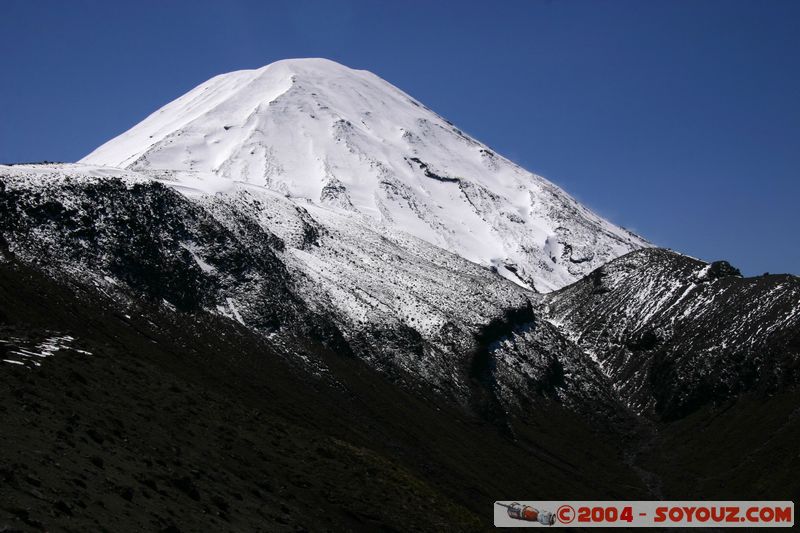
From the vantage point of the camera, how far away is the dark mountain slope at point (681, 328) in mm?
132450

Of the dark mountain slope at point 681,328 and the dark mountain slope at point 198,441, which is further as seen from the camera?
the dark mountain slope at point 681,328

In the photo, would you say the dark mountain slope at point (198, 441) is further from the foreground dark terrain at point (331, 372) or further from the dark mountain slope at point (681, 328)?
the dark mountain slope at point (681, 328)

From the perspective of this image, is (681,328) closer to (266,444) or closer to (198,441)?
(266,444)


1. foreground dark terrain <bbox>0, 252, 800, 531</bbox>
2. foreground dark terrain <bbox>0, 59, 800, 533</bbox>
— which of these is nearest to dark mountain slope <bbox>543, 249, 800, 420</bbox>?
foreground dark terrain <bbox>0, 59, 800, 533</bbox>

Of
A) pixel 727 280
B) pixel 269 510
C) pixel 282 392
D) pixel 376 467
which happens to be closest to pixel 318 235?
pixel 282 392

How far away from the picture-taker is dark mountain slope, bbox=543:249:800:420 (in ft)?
435

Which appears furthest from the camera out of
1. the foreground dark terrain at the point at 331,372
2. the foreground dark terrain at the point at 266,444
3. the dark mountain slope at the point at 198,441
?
the foreground dark terrain at the point at 331,372

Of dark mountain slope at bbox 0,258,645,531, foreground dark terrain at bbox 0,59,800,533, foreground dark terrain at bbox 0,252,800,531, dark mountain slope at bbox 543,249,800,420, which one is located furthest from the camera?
dark mountain slope at bbox 543,249,800,420

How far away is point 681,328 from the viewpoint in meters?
152

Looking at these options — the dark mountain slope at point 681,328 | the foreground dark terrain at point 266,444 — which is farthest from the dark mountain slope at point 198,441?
the dark mountain slope at point 681,328

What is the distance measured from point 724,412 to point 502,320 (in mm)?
39571

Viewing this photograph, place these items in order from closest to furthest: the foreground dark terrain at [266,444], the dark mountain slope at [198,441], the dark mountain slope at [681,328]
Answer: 1. the dark mountain slope at [198,441]
2. the foreground dark terrain at [266,444]
3. the dark mountain slope at [681,328]

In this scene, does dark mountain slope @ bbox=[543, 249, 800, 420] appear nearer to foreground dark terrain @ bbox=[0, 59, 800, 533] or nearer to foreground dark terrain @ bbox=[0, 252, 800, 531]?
foreground dark terrain @ bbox=[0, 59, 800, 533]

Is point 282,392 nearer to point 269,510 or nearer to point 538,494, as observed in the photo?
point 538,494
